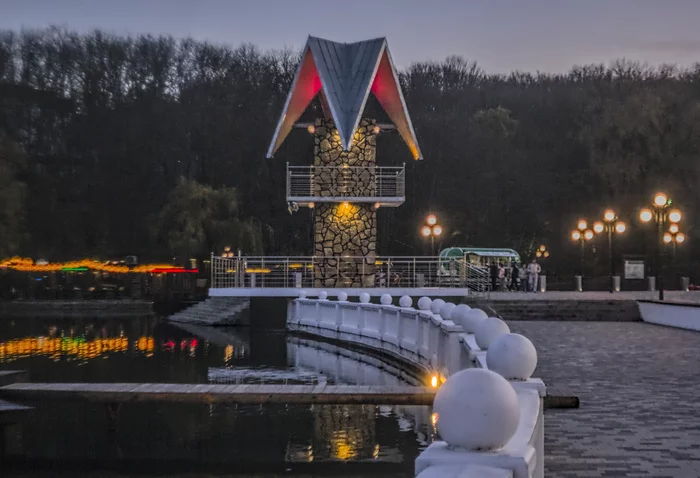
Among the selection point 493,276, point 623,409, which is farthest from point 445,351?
point 493,276

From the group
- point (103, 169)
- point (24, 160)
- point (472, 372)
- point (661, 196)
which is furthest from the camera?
point (103, 169)

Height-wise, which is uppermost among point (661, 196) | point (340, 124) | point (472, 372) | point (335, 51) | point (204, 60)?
point (204, 60)

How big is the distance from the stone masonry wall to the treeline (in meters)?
18.4

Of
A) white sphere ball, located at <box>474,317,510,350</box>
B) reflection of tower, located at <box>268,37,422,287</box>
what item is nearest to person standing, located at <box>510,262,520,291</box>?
reflection of tower, located at <box>268,37,422,287</box>

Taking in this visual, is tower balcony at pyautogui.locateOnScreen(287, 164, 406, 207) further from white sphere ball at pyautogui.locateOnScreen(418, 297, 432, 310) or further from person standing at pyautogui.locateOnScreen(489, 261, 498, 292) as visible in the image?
white sphere ball at pyautogui.locateOnScreen(418, 297, 432, 310)

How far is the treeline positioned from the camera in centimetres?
6066

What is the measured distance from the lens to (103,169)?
6375 centimetres

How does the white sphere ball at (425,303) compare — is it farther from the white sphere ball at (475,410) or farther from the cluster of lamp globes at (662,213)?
the white sphere ball at (475,410)

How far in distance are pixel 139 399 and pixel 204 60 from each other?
56.7 meters

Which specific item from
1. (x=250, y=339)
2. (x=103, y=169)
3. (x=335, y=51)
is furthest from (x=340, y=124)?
(x=103, y=169)

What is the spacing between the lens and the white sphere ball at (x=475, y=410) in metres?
4.81

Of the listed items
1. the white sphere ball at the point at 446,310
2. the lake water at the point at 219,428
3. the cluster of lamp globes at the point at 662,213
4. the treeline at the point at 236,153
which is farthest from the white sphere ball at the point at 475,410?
the treeline at the point at 236,153

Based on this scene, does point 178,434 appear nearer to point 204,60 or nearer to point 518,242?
point 518,242

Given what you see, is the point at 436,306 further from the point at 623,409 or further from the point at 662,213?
the point at 662,213
